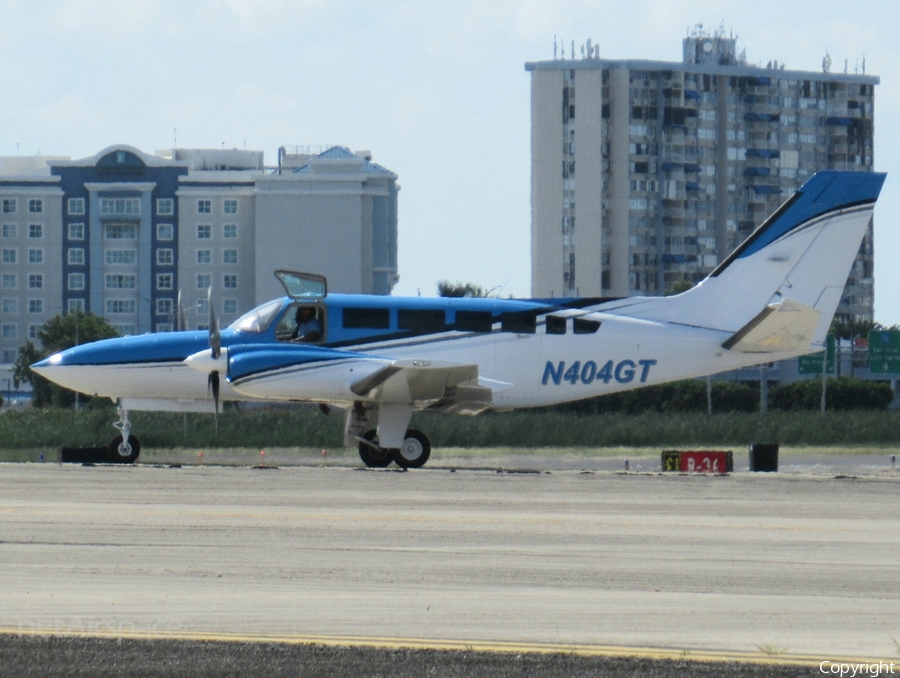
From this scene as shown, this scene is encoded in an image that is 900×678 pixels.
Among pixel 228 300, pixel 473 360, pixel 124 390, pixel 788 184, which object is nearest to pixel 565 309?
pixel 473 360

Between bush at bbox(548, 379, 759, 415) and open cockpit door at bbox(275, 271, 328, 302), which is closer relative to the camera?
open cockpit door at bbox(275, 271, 328, 302)

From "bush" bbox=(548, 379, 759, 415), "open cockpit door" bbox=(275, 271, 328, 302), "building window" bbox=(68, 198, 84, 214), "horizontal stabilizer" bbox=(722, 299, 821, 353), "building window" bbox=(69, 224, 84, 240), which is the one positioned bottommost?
"bush" bbox=(548, 379, 759, 415)

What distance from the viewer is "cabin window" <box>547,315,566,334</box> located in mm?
25828

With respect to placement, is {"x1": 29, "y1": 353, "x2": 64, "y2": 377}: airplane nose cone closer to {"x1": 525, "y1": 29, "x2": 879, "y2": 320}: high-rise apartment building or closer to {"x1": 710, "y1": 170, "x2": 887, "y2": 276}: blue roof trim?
{"x1": 710, "y1": 170, "x2": 887, "y2": 276}: blue roof trim

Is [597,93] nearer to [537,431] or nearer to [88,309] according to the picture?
[88,309]

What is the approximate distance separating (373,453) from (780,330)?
7912 millimetres

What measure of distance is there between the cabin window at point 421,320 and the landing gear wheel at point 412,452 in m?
1.97

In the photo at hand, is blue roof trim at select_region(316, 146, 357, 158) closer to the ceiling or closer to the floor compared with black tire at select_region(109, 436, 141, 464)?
closer to the ceiling

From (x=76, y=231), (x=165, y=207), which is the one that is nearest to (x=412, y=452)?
(x=165, y=207)

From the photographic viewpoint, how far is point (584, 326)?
85.0ft

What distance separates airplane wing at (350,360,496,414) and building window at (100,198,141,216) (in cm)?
11303

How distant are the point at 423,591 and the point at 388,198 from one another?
13236 centimetres

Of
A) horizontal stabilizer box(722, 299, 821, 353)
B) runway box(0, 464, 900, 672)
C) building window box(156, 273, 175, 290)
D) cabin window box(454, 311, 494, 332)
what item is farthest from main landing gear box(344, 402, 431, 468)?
building window box(156, 273, 175, 290)

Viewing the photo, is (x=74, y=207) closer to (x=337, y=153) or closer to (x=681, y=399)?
(x=337, y=153)
